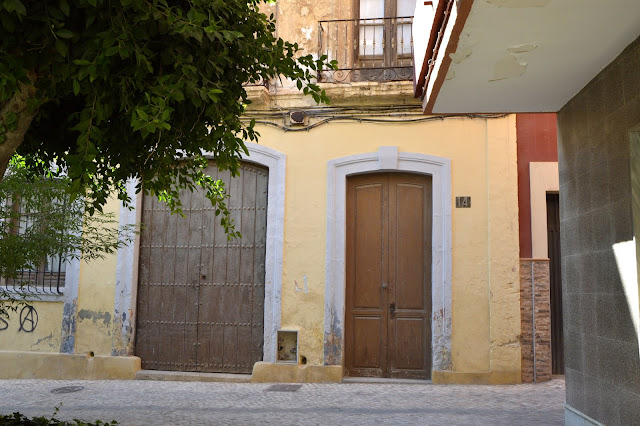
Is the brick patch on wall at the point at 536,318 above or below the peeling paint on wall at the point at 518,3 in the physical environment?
below

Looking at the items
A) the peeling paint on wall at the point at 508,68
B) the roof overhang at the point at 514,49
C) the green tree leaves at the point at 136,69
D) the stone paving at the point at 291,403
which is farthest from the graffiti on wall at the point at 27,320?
the peeling paint on wall at the point at 508,68

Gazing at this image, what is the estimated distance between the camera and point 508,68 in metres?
4.79

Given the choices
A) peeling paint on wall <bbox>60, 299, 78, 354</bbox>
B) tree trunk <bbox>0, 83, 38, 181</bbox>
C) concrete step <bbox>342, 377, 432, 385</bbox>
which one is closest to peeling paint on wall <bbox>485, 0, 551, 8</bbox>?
tree trunk <bbox>0, 83, 38, 181</bbox>

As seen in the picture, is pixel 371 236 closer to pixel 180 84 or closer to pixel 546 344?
pixel 546 344

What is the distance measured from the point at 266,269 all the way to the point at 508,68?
17.3ft

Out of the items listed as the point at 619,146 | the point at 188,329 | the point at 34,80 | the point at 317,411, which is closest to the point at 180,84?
the point at 34,80

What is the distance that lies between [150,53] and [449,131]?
5951mm

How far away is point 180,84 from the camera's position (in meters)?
3.74

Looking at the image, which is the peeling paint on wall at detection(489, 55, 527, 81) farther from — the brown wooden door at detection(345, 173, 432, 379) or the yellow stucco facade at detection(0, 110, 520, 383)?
the brown wooden door at detection(345, 173, 432, 379)

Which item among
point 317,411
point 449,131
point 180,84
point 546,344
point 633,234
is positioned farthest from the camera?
point 449,131

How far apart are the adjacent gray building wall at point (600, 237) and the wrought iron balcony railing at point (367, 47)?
3911mm

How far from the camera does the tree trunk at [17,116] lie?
3.87 m

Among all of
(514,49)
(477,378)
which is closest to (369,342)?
(477,378)

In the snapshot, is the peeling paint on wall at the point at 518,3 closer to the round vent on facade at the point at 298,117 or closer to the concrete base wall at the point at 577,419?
the concrete base wall at the point at 577,419
